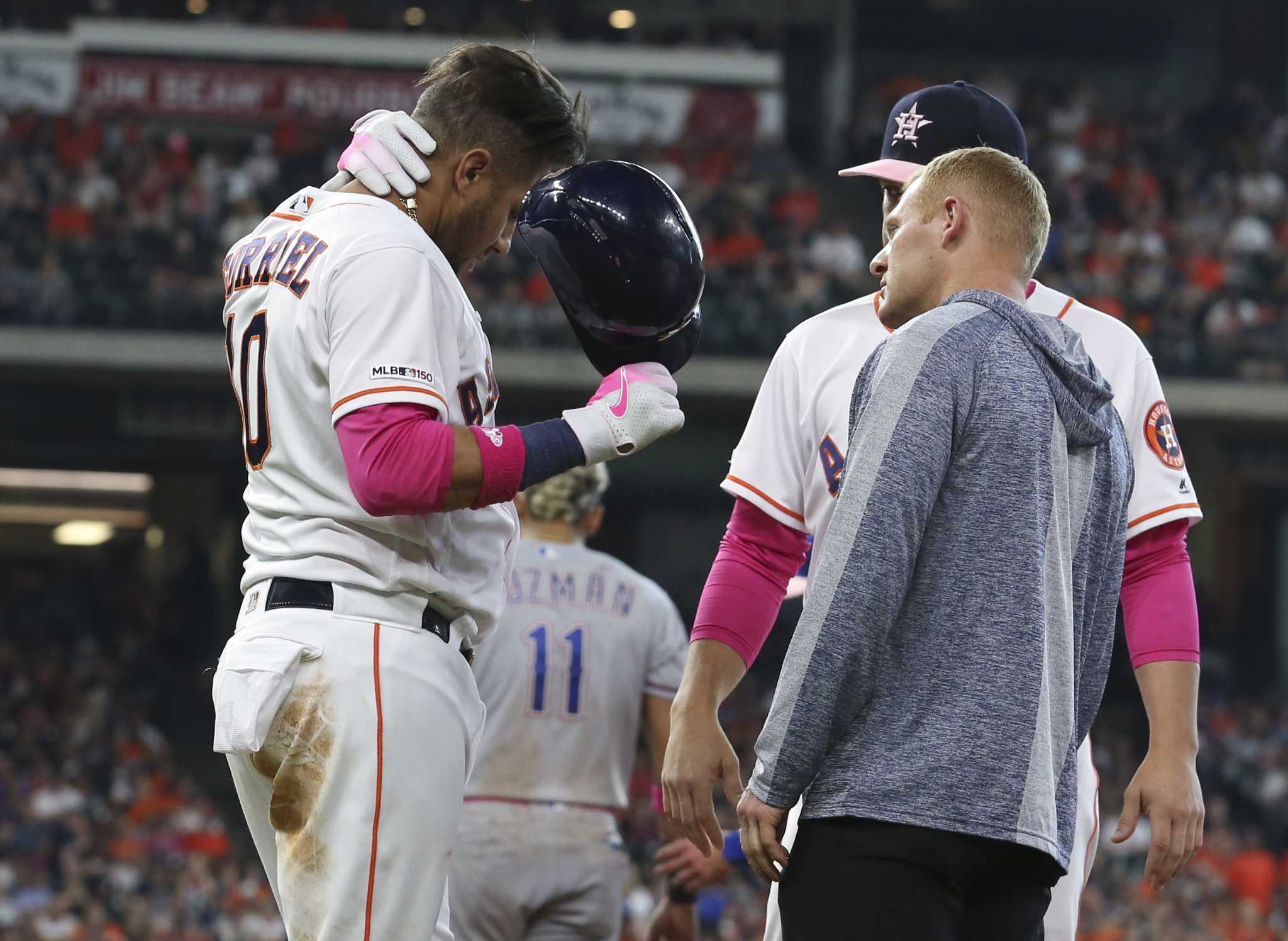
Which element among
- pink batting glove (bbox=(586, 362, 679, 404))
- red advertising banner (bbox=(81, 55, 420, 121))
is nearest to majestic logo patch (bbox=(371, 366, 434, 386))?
pink batting glove (bbox=(586, 362, 679, 404))

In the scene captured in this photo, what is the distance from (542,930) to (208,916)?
7611mm

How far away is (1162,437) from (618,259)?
3.61 feet

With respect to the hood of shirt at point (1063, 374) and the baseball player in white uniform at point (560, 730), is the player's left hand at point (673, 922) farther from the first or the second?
the hood of shirt at point (1063, 374)

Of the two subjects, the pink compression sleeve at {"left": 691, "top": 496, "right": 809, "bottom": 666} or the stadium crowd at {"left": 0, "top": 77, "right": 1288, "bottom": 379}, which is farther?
the stadium crowd at {"left": 0, "top": 77, "right": 1288, "bottom": 379}

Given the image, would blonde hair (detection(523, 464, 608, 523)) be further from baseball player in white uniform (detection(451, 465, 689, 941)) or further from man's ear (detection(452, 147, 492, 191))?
man's ear (detection(452, 147, 492, 191))

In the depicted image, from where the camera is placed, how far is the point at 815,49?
890 inches

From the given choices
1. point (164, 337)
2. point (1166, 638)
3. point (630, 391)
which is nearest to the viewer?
point (630, 391)

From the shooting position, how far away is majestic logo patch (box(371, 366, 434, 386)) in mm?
2270

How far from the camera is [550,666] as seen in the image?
171 inches

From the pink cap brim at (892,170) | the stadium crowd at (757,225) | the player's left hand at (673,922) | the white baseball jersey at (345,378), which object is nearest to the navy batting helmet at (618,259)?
the white baseball jersey at (345,378)

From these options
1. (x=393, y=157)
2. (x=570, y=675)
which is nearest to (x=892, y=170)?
(x=393, y=157)

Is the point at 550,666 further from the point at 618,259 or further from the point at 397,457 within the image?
the point at 397,457

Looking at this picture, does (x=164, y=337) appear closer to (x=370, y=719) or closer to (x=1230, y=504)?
(x=1230, y=504)

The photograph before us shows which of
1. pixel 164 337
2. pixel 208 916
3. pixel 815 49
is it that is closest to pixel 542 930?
pixel 208 916
